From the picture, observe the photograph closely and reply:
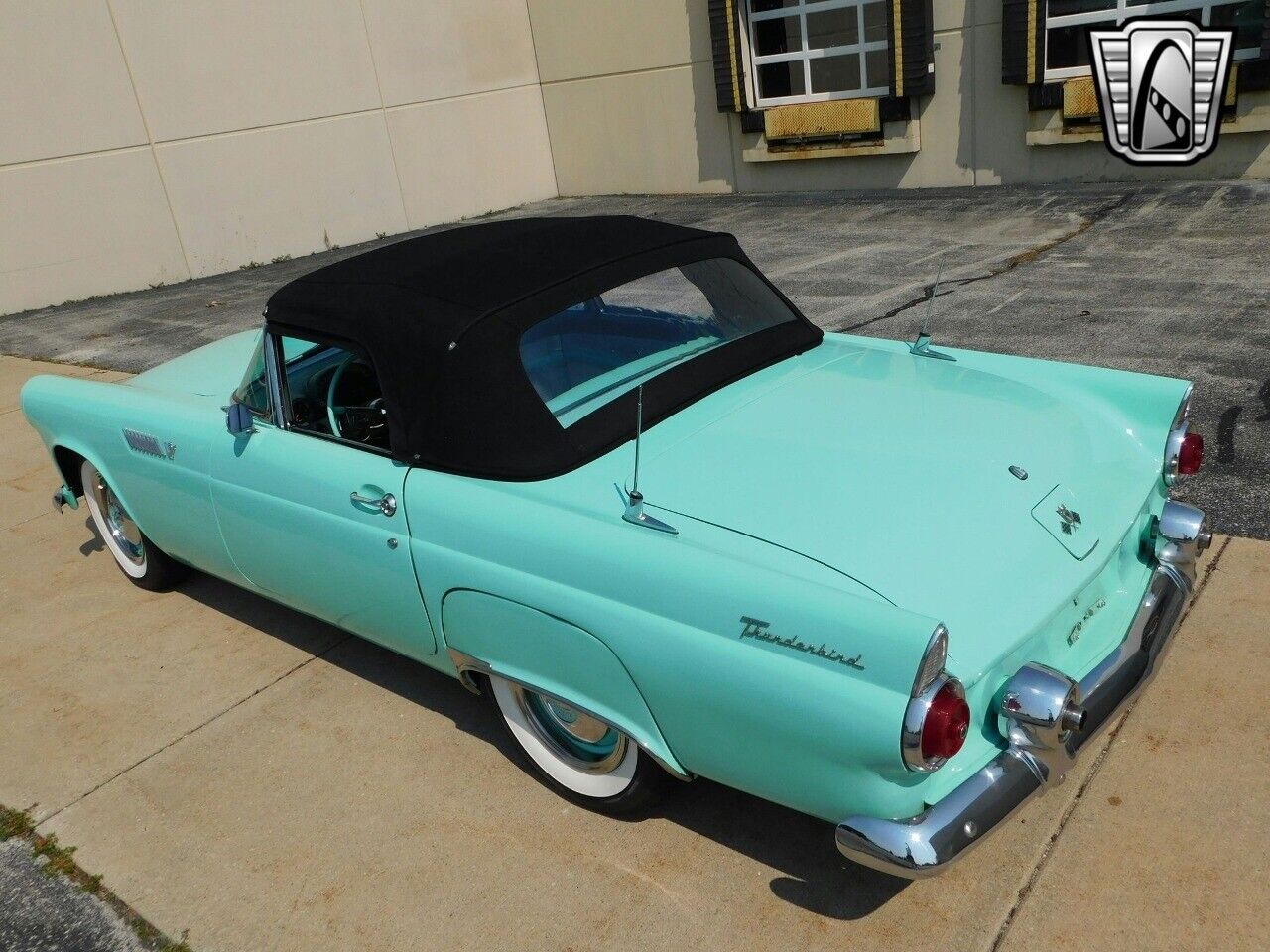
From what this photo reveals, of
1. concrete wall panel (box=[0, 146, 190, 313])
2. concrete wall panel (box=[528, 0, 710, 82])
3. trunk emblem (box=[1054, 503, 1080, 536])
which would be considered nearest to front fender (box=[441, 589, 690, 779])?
trunk emblem (box=[1054, 503, 1080, 536])

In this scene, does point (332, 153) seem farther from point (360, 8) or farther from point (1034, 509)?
point (1034, 509)

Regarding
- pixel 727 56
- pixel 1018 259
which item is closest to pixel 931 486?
pixel 1018 259

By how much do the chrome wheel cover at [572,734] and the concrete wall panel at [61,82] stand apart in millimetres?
10974

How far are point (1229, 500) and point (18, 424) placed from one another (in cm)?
771

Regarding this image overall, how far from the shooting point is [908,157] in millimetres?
12469

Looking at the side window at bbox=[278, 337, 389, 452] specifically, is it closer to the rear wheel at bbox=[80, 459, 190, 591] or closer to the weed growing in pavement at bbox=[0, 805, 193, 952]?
the rear wheel at bbox=[80, 459, 190, 591]

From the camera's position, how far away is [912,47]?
1172 centimetres

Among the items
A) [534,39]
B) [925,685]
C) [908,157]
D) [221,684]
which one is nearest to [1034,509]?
[925,685]

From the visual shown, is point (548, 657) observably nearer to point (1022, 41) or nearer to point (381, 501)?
point (381, 501)

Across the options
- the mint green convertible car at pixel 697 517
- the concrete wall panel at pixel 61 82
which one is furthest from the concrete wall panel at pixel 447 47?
the mint green convertible car at pixel 697 517

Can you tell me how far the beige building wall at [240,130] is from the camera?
11703 mm

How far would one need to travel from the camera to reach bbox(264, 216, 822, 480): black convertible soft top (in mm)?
3166

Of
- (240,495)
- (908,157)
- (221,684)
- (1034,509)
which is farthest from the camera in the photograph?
(908,157)

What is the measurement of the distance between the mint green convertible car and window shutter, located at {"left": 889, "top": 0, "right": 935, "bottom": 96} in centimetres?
882
